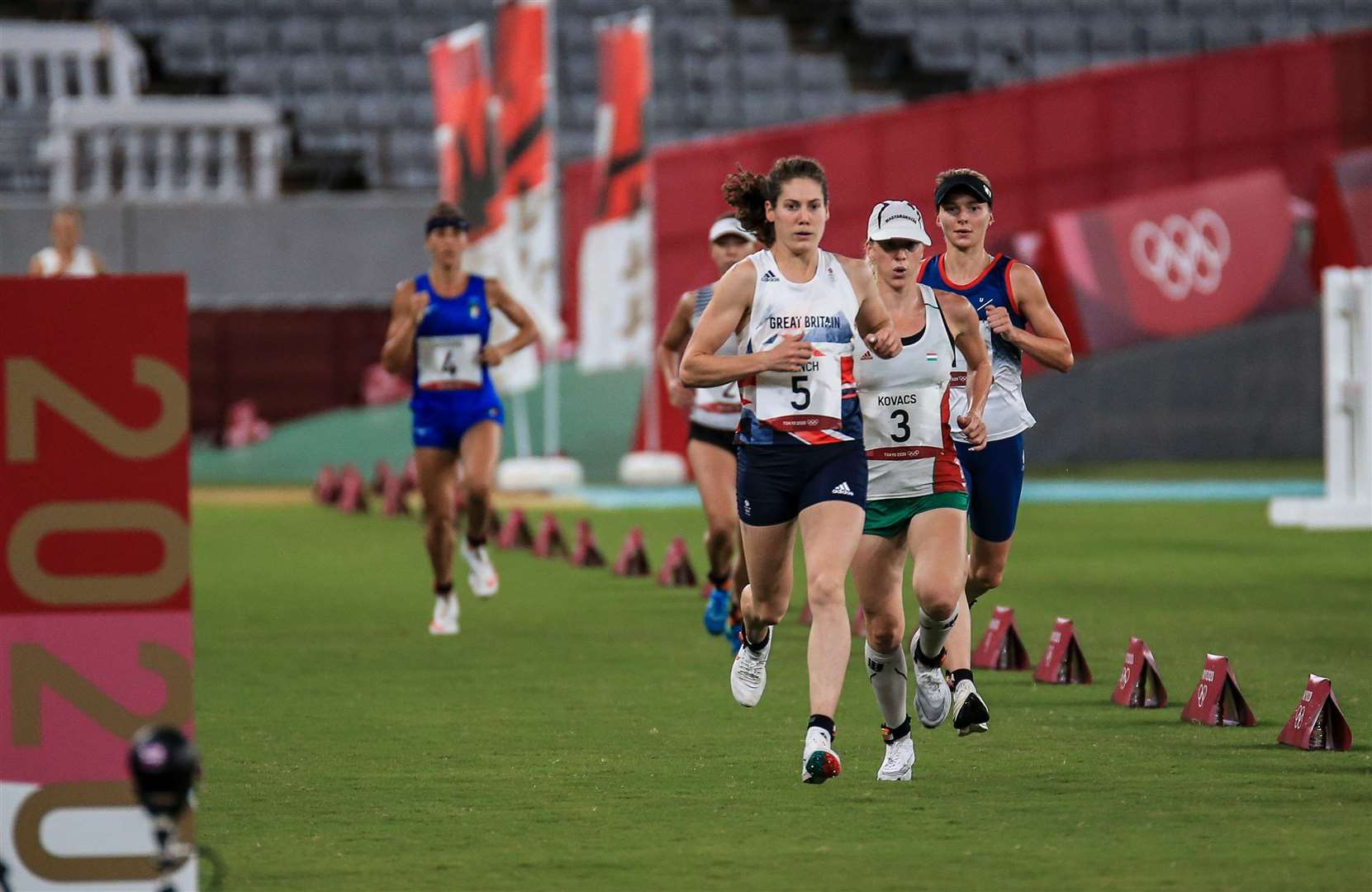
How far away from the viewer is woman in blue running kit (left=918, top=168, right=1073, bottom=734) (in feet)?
28.5

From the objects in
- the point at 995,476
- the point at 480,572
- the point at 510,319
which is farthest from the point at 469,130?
the point at 995,476

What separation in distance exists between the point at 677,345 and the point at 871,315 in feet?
13.3

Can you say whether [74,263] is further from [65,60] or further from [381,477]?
[65,60]

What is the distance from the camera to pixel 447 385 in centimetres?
1236

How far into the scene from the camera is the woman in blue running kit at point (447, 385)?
12281mm

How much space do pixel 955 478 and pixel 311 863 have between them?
9.28 feet

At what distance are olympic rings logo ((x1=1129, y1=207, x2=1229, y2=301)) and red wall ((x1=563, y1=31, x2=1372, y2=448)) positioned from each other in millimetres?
851

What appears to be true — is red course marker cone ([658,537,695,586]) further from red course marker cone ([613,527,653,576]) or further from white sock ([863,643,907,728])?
white sock ([863,643,907,728])

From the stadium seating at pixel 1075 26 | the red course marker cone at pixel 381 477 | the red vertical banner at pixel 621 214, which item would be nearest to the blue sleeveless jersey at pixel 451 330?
the red course marker cone at pixel 381 477

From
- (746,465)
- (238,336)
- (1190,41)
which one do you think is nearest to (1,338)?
(746,465)

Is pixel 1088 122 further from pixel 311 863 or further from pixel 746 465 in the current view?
pixel 311 863

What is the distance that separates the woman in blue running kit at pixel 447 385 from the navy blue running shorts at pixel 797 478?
4630 millimetres

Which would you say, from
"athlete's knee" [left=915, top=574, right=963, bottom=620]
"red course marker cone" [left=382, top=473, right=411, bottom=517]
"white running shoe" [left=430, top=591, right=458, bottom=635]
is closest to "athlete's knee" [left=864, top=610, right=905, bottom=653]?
"athlete's knee" [left=915, top=574, right=963, bottom=620]

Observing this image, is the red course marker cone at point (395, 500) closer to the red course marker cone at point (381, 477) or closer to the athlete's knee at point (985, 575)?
the red course marker cone at point (381, 477)
